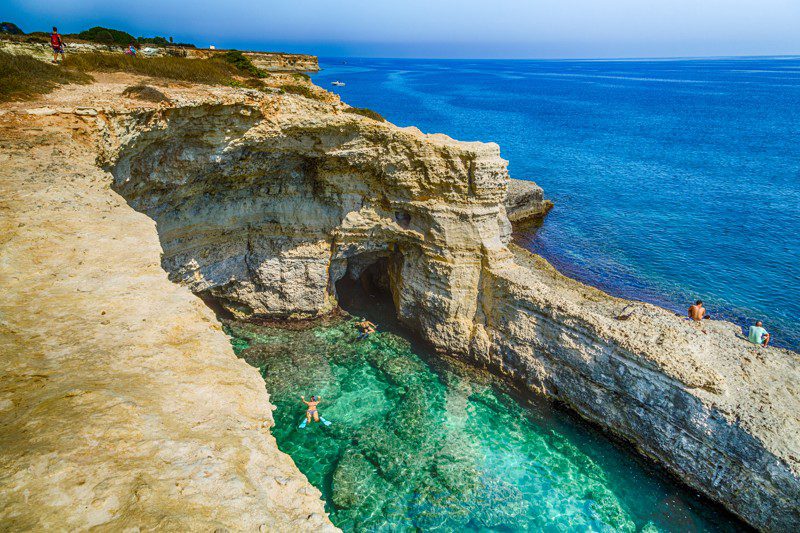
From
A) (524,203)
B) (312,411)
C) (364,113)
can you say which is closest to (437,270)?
(312,411)

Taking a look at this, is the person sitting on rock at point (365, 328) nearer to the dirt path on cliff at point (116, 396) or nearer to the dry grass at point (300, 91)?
the dry grass at point (300, 91)

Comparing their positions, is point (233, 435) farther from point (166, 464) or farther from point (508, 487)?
point (508, 487)

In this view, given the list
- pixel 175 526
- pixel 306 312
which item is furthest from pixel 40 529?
pixel 306 312

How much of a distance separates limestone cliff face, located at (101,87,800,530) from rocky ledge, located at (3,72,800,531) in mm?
53

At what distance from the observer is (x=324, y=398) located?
53.3ft

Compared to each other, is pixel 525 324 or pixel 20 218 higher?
pixel 20 218

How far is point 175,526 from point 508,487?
39.5 ft

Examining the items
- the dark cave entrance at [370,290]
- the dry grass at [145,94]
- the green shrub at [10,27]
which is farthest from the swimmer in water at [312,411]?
the green shrub at [10,27]

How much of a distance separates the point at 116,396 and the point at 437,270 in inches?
535

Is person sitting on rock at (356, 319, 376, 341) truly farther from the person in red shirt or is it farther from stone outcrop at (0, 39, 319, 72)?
stone outcrop at (0, 39, 319, 72)

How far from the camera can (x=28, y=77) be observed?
13438mm

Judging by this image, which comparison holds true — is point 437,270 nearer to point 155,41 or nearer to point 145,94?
point 145,94

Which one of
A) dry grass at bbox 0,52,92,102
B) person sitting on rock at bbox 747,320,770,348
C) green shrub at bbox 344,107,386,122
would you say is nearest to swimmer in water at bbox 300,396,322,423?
green shrub at bbox 344,107,386,122

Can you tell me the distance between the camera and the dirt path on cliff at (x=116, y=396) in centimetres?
379
